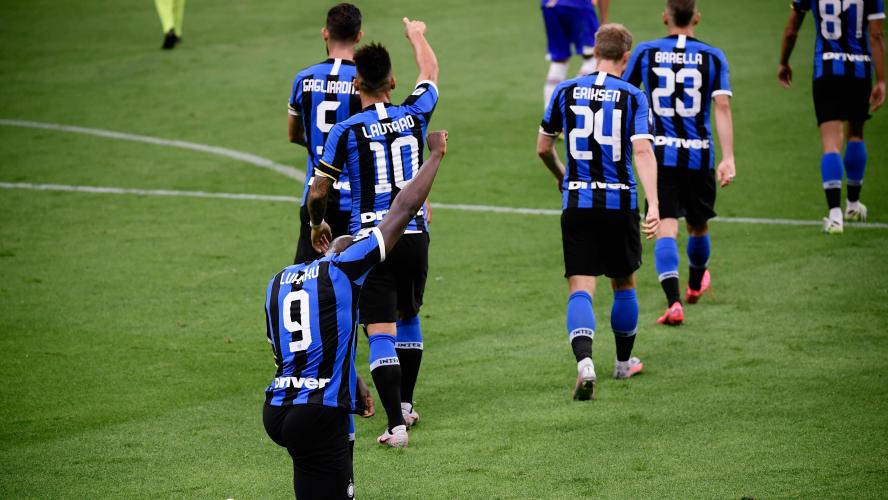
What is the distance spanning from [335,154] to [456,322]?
9.42 ft

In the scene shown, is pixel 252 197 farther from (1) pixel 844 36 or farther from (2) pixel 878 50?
(2) pixel 878 50

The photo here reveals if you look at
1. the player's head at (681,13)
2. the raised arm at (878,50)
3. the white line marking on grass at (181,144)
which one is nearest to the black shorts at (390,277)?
the player's head at (681,13)

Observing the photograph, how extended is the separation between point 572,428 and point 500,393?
80 centimetres

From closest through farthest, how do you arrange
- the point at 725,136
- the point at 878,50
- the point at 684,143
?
the point at 725,136, the point at 684,143, the point at 878,50

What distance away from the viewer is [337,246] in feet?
16.7

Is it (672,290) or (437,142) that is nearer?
(437,142)

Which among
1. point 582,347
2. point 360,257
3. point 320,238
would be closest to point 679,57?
point 582,347

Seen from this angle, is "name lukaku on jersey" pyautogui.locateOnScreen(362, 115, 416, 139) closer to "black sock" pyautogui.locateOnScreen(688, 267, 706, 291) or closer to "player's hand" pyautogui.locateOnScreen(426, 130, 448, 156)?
"player's hand" pyautogui.locateOnScreen(426, 130, 448, 156)

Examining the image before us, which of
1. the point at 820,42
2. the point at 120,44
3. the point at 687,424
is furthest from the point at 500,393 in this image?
the point at 120,44

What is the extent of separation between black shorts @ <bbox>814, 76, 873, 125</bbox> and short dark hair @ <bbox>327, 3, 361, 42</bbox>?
17.5 feet

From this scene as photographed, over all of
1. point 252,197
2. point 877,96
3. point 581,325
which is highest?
point 877,96

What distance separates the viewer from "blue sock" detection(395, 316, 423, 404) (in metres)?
6.85

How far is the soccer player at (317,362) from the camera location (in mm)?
4871

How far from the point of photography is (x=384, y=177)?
6383 millimetres
